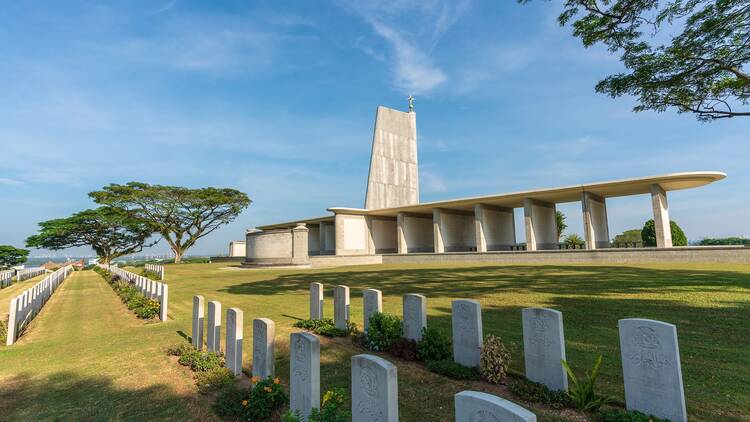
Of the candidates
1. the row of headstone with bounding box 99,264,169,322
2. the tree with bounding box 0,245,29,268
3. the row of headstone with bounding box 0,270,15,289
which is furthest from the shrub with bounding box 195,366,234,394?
the tree with bounding box 0,245,29,268

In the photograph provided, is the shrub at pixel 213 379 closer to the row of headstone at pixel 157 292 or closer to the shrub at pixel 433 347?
the shrub at pixel 433 347

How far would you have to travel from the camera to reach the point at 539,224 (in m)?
33.2

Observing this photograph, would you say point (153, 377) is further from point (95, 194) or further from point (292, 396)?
point (95, 194)

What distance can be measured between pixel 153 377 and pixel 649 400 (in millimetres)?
6748

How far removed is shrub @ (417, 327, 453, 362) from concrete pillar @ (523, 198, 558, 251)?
27.9 metres

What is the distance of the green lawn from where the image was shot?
4465 mm

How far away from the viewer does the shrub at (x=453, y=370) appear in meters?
4.89

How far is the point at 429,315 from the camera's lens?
28.4 ft

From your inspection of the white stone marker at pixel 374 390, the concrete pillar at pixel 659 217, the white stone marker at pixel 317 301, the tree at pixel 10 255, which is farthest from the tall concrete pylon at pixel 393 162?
the tree at pixel 10 255

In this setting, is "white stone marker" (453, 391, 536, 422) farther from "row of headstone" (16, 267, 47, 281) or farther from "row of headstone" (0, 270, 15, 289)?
"row of headstone" (16, 267, 47, 281)

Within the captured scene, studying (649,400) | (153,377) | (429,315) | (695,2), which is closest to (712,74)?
(695,2)

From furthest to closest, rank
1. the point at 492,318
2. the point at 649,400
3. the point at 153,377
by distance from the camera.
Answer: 1. the point at 492,318
2. the point at 153,377
3. the point at 649,400

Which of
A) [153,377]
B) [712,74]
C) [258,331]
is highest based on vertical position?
[712,74]

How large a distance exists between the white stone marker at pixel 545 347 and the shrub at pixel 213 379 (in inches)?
169
